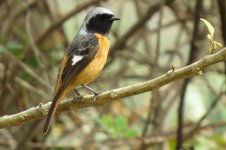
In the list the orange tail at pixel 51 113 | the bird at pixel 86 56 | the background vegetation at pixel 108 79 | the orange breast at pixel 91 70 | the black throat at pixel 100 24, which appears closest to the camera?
the orange tail at pixel 51 113

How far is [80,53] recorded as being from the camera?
12.2 ft

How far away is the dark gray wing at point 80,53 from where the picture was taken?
11.6 feet

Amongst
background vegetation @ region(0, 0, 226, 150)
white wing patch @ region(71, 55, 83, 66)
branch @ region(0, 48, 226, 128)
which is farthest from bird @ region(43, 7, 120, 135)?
background vegetation @ region(0, 0, 226, 150)

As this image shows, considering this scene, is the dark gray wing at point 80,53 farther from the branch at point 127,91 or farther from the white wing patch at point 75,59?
the branch at point 127,91

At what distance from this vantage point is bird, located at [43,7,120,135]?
351cm

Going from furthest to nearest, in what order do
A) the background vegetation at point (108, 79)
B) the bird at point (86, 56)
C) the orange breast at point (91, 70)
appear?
the background vegetation at point (108, 79)
the orange breast at point (91, 70)
the bird at point (86, 56)

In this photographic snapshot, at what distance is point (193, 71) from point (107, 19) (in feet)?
5.24

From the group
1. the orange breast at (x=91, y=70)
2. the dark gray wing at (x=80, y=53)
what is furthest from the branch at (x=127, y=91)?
the orange breast at (x=91, y=70)

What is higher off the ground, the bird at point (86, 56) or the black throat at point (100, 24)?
→ the black throat at point (100, 24)

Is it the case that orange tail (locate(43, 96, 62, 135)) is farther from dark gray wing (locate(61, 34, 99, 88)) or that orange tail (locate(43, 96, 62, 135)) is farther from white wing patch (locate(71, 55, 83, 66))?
white wing patch (locate(71, 55, 83, 66))

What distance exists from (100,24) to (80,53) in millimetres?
450

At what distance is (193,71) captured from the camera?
8.41ft

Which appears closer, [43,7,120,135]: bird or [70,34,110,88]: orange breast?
[43,7,120,135]: bird

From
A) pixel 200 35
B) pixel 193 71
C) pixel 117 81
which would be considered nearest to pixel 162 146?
pixel 117 81
